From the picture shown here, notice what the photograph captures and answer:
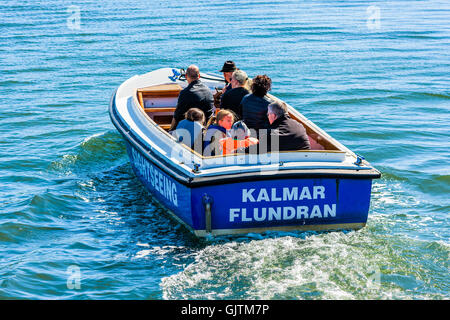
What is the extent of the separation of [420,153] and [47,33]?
14.2 metres

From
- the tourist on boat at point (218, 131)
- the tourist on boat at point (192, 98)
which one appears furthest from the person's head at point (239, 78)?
the tourist on boat at point (218, 131)

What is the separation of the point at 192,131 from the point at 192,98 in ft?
2.86

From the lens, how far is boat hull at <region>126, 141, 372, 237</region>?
627 centimetres

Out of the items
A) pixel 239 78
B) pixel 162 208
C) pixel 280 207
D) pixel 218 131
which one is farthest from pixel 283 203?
pixel 239 78

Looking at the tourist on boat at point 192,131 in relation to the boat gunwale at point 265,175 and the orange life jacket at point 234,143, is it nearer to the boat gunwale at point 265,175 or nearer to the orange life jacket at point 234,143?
the orange life jacket at point 234,143

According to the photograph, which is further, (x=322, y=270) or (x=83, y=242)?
(x=83, y=242)

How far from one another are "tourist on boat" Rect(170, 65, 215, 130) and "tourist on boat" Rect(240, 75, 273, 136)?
0.87m

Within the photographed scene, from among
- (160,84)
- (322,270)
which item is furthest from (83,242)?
(160,84)

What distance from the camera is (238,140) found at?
22.2ft

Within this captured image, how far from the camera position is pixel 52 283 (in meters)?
6.02

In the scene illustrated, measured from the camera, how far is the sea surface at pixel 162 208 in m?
5.89

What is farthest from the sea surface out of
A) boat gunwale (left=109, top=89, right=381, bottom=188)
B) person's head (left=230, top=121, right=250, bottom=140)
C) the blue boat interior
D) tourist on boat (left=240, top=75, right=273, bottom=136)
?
tourist on boat (left=240, top=75, right=273, bottom=136)

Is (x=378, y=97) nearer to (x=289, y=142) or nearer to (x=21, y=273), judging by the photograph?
(x=289, y=142)
